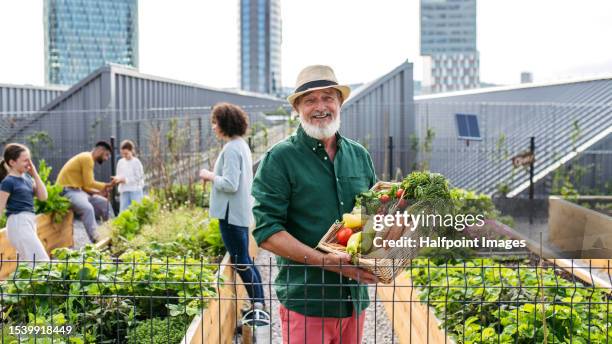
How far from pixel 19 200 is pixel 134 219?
233cm

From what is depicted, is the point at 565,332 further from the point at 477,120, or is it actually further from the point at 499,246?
the point at 477,120

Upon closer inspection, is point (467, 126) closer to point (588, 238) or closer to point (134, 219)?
point (134, 219)

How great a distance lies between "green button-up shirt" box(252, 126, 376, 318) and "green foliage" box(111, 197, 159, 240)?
508 centimetres

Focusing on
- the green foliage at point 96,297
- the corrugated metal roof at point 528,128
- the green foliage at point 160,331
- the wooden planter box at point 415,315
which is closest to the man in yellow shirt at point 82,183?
the wooden planter box at point 415,315

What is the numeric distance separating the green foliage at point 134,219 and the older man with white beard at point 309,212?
5082 millimetres

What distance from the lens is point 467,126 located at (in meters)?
15.3

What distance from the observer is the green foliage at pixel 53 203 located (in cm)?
840

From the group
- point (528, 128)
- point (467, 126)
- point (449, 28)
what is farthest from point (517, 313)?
point (449, 28)

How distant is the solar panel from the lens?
49.4ft

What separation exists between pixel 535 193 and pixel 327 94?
37.0ft

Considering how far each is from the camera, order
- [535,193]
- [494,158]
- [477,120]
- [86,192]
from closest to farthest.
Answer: [86,192] → [535,193] → [494,158] → [477,120]

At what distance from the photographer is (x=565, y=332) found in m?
3.62

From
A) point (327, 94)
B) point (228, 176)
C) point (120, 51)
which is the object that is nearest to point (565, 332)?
point (327, 94)

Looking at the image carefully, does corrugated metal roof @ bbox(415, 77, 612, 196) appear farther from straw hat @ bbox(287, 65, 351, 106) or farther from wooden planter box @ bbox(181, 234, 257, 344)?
straw hat @ bbox(287, 65, 351, 106)
